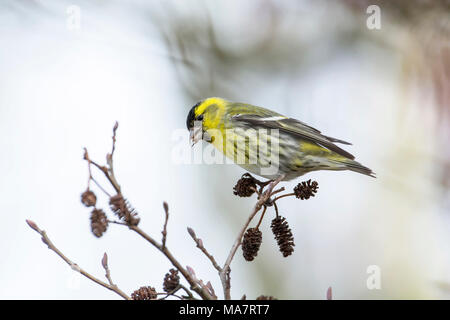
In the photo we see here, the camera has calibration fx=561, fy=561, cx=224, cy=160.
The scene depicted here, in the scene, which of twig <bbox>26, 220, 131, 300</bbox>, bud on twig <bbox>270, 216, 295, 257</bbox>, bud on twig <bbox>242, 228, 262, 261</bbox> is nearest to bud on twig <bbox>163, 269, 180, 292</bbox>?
twig <bbox>26, 220, 131, 300</bbox>

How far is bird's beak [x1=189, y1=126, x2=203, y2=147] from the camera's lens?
3.99 metres

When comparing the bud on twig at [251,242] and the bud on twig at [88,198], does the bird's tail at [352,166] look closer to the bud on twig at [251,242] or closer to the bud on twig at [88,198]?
the bud on twig at [251,242]

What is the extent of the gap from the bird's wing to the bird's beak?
0.26m

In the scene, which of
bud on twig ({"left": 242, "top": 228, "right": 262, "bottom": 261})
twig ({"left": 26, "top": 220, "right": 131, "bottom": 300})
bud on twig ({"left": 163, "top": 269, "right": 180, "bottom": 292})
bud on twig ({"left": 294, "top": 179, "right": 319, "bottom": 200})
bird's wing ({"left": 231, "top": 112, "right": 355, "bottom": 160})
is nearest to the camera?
twig ({"left": 26, "top": 220, "right": 131, "bottom": 300})

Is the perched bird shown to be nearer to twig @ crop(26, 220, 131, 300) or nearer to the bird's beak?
the bird's beak

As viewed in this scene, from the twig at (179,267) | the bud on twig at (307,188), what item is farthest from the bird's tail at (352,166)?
the twig at (179,267)

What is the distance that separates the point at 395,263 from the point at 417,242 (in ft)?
1.08

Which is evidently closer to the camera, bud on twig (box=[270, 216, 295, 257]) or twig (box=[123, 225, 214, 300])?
twig (box=[123, 225, 214, 300])

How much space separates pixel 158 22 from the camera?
5.90 meters

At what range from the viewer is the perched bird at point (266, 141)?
140 inches

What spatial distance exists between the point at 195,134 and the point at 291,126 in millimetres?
699
